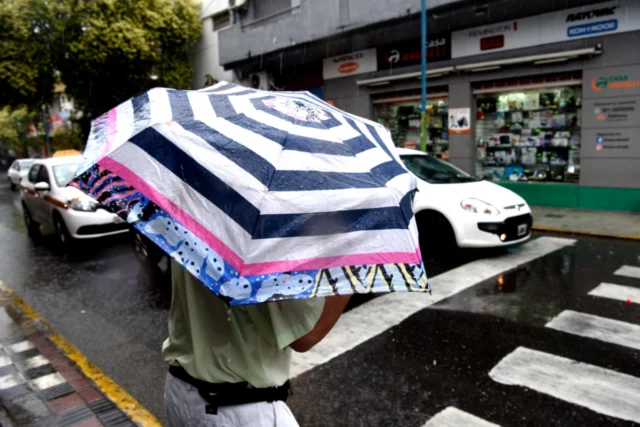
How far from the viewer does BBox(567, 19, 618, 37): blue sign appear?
35.7 feet

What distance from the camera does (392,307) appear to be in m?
5.68

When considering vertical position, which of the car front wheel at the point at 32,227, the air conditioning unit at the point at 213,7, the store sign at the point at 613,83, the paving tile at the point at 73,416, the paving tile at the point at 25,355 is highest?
the air conditioning unit at the point at 213,7

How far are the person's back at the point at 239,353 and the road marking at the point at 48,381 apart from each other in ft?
9.72

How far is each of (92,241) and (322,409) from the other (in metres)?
7.70

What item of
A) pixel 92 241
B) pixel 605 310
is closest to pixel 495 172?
pixel 605 310

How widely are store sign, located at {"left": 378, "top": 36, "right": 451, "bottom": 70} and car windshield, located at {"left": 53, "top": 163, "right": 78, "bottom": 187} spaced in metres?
9.60

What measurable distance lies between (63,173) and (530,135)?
11.1 meters

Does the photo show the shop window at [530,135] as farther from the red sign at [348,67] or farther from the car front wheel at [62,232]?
the car front wheel at [62,232]

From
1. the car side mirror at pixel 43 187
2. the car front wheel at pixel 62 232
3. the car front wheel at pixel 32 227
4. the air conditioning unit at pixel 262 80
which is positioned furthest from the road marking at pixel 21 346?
the air conditioning unit at pixel 262 80

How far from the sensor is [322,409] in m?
3.63

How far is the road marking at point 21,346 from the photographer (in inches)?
186

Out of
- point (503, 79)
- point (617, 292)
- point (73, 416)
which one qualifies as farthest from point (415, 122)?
point (73, 416)

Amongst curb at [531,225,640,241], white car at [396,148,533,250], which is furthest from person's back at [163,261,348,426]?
curb at [531,225,640,241]

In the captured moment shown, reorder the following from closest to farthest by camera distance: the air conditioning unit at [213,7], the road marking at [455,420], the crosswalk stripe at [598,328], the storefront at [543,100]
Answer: the road marking at [455,420], the crosswalk stripe at [598,328], the storefront at [543,100], the air conditioning unit at [213,7]
